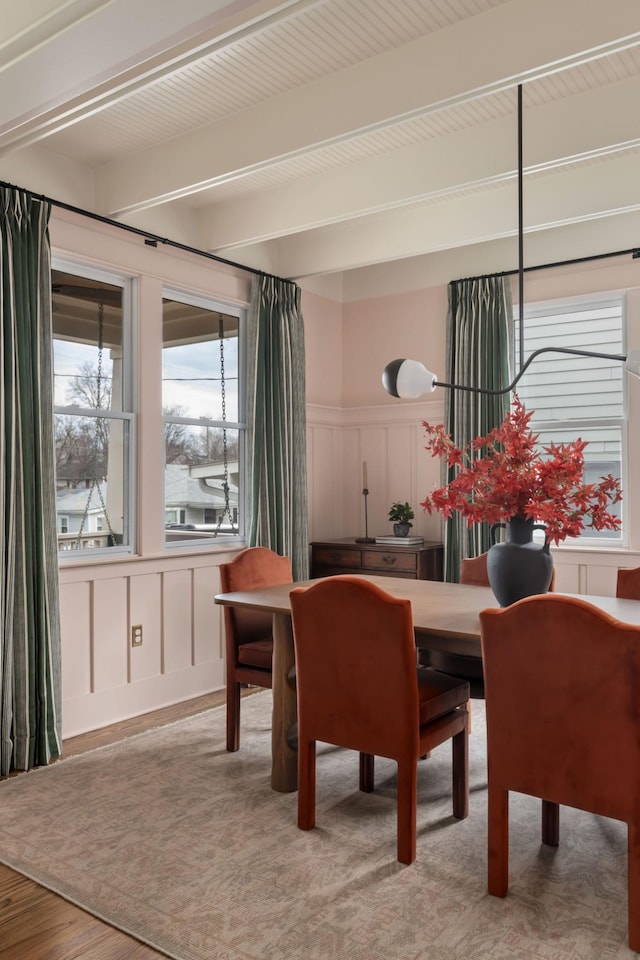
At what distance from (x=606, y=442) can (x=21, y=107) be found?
3.59 meters

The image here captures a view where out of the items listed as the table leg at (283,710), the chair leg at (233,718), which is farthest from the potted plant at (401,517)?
the table leg at (283,710)

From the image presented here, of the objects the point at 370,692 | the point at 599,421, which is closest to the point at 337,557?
the point at 599,421

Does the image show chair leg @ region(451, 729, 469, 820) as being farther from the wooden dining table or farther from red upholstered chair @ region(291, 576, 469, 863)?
the wooden dining table

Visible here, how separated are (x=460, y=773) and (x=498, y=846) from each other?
1.78ft

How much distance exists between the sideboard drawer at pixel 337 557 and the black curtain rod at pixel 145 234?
183 centimetres

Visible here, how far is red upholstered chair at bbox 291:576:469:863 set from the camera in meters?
2.46

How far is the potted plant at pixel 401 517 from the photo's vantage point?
510 centimetres

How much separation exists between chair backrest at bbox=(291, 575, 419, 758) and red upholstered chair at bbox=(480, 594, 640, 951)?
288 millimetres

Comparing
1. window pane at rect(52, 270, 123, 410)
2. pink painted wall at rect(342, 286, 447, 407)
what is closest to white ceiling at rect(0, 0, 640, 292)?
window pane at rect(52, 270, 123, 410)

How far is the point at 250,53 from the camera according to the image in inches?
112

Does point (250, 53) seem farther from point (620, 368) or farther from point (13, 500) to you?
point (620, 368)

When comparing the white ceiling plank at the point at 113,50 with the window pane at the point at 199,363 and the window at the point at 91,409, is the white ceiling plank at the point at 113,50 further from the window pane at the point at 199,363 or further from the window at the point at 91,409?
the window pane at the point at 199,363

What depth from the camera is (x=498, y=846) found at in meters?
2.25

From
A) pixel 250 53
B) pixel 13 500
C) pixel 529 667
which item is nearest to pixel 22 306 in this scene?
pixel 13 500
